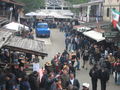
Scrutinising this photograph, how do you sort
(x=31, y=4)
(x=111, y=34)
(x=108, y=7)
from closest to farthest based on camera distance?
1. (x=111, y=34)
2. (x=108, y=7)
3. (x=31, y=4)

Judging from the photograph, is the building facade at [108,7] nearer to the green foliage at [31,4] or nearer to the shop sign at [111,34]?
the shop sign at [111,34]

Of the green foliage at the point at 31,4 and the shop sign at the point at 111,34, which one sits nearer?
the shop sign at the point at 111,34

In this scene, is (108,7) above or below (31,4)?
above

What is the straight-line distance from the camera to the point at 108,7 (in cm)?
3881

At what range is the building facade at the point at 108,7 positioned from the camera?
3517 centimetres

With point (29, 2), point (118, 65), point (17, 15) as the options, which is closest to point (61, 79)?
point (118, 65)

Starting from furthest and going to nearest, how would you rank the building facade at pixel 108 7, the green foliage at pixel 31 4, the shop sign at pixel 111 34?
1. the green foliage at pixel 31 4
2. the building facade at pixel 108 7
3. the shop sign at pixel 111 34

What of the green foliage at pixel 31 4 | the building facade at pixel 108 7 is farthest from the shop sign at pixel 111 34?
the green foliage at pixel 31 4

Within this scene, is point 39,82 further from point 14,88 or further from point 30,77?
point 14,88

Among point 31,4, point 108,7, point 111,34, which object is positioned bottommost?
point 111,34

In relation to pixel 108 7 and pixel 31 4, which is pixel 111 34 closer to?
pixel 108 7

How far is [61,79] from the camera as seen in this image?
1429 cm

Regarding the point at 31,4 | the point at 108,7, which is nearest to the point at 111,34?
the point at 108,7

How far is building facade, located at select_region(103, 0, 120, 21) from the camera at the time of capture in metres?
35.2
